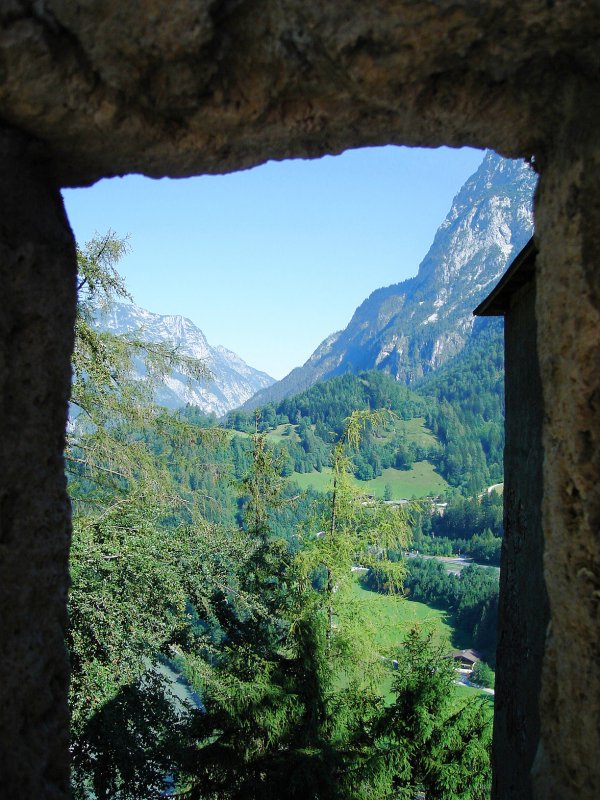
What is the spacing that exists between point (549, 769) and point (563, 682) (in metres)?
0.37

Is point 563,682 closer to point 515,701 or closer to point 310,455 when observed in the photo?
point 515,701

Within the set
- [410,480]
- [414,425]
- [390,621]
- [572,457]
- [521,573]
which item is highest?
[414,425]

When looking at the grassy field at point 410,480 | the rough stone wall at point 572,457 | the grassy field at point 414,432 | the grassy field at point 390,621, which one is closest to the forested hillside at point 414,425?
the grassy field at point 414,432

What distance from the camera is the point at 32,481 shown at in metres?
2.57

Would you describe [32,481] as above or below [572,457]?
below

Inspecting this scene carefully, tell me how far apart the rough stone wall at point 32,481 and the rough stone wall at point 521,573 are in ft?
14.0

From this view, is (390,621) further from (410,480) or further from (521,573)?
(410,480)

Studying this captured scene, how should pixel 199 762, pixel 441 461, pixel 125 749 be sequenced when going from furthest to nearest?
pixel 441 461 < pixel 199 762 < pixel 125 749

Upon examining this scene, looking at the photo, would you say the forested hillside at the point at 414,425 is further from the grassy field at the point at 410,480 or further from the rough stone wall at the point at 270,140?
the rough stone wall at the point at 270,140

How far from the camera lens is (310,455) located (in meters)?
119

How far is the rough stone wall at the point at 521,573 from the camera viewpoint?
19.6ft

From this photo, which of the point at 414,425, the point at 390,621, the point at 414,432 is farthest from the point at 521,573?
the point at 414,425

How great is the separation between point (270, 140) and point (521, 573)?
545cm

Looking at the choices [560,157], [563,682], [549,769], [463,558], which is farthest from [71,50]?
[463,558]
